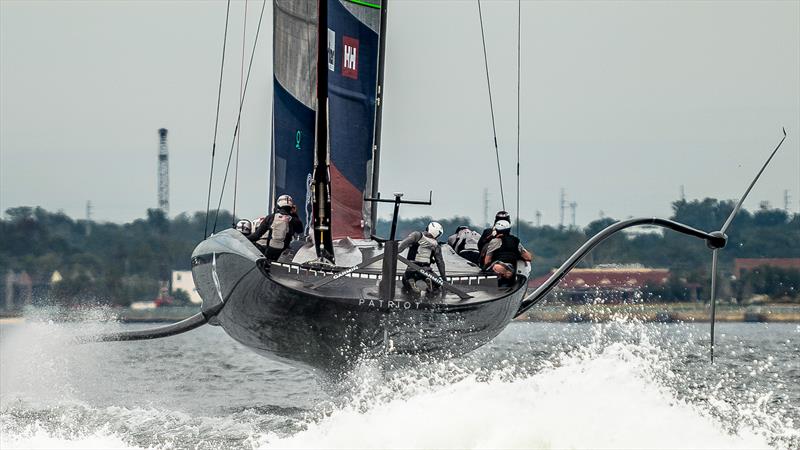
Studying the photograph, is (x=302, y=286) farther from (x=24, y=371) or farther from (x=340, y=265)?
(x=24, y=371)

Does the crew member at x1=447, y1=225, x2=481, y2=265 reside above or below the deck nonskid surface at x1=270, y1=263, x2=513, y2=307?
above

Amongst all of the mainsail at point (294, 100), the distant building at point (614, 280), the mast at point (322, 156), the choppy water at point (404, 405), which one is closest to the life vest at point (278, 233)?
the mast at point (322, 156)

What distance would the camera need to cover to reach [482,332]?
1441 cm

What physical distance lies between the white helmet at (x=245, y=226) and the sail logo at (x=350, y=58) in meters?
2.02

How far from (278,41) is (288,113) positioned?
1.07 m

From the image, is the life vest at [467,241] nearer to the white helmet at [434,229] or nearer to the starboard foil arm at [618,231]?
the starboard foil arm at [618,231]

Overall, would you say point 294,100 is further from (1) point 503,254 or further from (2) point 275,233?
(1) point 503,254

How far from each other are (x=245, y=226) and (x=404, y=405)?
3653 mm

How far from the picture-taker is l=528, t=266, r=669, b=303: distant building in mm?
43469

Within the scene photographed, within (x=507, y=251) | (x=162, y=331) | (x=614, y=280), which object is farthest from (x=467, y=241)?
(x=614, y=280)

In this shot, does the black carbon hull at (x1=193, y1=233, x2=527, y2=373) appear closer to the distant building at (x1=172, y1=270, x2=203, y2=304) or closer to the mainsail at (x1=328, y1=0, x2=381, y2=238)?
the mainsail at (x1=328, y1=0, x2=381, y2=238)

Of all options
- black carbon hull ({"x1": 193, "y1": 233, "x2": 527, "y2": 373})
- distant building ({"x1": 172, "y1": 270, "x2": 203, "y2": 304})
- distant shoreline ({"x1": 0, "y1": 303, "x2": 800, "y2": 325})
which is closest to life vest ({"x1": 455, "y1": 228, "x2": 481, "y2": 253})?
black carbon hull ({"x1": 193, "y1": 233, "x2": 527, "y2": 373})

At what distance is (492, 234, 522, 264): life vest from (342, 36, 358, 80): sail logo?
10.1ft

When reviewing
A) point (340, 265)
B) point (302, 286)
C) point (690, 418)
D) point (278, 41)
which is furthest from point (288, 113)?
point (690, 418)
